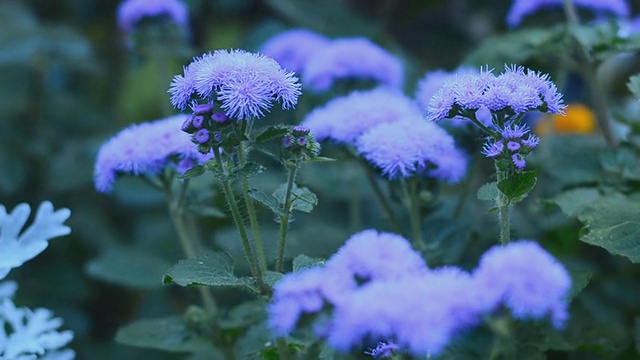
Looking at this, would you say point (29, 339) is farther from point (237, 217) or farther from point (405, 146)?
point (405, 146)

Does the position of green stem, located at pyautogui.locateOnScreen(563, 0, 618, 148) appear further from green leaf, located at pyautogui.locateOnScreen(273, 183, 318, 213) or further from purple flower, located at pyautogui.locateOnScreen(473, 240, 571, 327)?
purple flower, located at pyautogui.locateOnScreen(473, 240, 571, 327)

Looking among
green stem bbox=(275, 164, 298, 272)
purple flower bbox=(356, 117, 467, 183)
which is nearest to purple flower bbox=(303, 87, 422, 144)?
purple flower bbox=(356, 117, 467, 183)

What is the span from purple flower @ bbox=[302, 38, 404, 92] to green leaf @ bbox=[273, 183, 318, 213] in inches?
27.2

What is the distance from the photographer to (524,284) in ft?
2.43

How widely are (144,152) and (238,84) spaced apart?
0.40 meters

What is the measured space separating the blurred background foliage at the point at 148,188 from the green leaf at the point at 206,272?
13.7 inches

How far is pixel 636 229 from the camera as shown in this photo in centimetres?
128

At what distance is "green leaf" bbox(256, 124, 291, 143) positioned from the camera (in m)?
1.08

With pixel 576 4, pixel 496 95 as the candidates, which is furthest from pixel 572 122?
pixel 496 95

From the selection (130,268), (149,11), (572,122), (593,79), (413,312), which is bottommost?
(413,312)

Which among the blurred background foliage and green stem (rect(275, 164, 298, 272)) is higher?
the blurred background foliage

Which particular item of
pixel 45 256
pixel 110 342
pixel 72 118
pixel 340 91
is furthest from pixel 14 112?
pixel 340 91

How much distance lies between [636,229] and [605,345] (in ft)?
0.80

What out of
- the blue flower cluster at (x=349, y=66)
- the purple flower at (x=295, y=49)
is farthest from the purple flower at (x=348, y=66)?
A: the purple flower at (x=295, y=49)
